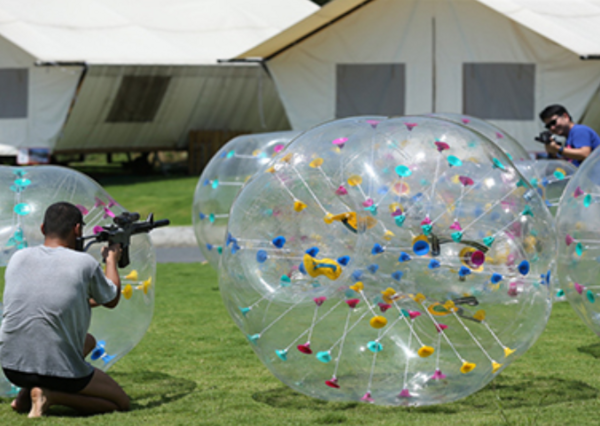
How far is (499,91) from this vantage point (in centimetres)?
1734

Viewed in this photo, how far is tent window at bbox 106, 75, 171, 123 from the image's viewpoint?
20.0 m

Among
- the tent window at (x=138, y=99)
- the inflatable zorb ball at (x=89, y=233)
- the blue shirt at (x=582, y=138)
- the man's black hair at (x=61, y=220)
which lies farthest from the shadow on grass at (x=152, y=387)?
the tent window at (x=138, y=99)

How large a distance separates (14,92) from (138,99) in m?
2.66

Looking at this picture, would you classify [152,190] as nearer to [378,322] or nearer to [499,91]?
[499,91]

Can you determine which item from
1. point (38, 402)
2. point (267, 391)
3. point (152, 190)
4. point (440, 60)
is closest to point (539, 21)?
point (440, 60)

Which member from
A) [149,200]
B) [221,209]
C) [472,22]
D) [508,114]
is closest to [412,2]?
[472,22]

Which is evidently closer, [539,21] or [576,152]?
[576,152]

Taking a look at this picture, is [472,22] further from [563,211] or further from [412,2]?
[563,211]

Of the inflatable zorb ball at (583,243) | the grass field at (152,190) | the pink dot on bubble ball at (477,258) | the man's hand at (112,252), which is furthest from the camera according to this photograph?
the grass field at (152,190)

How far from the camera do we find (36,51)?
18297 millimetres

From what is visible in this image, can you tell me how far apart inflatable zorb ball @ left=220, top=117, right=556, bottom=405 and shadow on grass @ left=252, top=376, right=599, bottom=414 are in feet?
0.35

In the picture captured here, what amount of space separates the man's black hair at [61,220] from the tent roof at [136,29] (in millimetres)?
13980

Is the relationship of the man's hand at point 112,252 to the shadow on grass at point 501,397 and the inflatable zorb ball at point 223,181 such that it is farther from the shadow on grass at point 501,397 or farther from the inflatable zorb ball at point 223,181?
the inflatable zorb ball at point 223,181

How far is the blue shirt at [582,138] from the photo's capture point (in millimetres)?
8609
